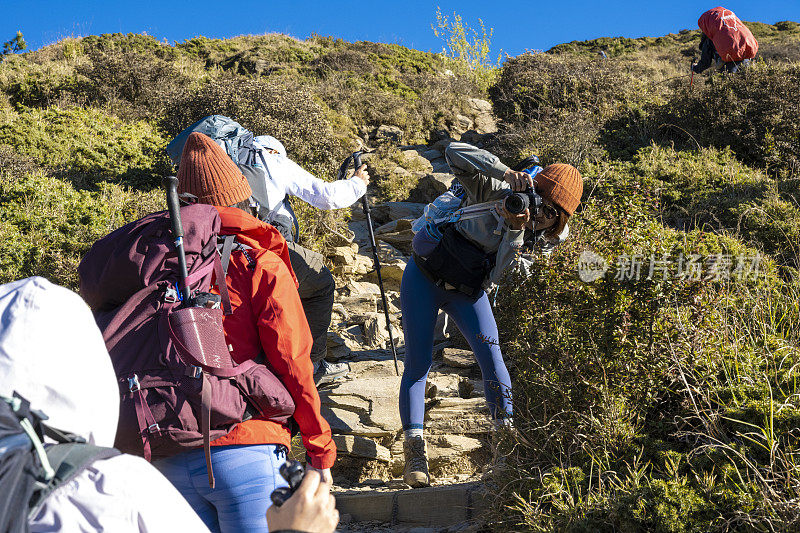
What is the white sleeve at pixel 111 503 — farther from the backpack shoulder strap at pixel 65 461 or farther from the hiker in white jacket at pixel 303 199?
the hiker in white jacket at pixel 303 199

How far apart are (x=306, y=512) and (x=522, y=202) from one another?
7.29 ft

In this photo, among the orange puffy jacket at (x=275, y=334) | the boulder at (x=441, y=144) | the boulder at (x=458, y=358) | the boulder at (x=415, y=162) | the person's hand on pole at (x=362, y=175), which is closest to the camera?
the orange puffy jacket at (x=275, y=334)

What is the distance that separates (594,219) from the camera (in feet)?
12.4

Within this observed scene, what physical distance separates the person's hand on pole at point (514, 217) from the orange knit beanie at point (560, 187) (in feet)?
0.51

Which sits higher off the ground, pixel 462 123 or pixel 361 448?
pixel 462 123

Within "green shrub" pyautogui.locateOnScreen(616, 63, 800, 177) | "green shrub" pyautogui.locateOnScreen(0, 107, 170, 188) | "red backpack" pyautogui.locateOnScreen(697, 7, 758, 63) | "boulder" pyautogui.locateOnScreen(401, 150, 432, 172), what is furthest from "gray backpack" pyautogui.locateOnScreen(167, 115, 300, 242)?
"red backpack" pyautogui.locateOnScreen(697, 7, 758, 63)

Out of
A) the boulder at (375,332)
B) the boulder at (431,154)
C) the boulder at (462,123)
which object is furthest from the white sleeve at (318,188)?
the boulder at (462,123)

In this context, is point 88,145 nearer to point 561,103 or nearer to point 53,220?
point 53,220

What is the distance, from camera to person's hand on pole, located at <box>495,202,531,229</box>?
10.7 ft

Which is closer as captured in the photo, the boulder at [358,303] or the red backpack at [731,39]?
the boulder at [358,303]

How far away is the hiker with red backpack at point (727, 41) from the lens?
10945mm

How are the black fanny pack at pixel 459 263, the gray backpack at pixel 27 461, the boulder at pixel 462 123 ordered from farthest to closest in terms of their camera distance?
1. the boulder at pixel 462 123
2. the black fanny pack at pixel 459 263
3. the gray backpack at pixel 27 461

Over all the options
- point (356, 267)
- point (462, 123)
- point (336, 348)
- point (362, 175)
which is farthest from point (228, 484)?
point (462, 123)

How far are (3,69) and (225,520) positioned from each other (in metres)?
15.4
